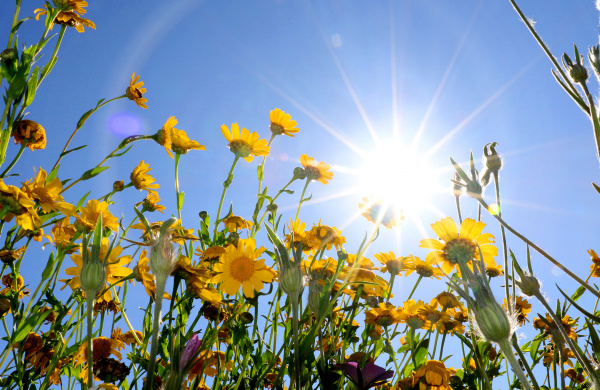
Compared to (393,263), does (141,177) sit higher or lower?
higher

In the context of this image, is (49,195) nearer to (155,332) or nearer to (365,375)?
(155,332)

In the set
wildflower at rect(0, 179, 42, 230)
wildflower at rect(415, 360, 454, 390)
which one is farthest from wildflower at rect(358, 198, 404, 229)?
wildflower at rect(0, 179, 42, 230)

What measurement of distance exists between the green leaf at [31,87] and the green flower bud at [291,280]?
4.27ft

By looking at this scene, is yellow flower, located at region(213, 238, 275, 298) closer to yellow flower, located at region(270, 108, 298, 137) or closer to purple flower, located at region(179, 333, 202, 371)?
purple flower, located at region(179, 333, 202, 371)

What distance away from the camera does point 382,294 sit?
2146mm

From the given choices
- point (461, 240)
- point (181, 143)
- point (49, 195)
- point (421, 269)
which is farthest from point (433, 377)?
point (181, 143)

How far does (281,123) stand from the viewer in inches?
109

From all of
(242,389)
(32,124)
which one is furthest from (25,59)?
(242,389)

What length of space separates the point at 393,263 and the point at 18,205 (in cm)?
179

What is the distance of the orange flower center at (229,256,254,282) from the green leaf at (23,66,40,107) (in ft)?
3.33

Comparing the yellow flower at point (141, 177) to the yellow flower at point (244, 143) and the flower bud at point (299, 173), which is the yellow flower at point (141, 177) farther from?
the flower bud at point (299, 173)

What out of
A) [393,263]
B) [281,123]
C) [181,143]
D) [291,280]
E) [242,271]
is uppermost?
[281,123]

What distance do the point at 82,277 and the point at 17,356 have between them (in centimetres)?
107

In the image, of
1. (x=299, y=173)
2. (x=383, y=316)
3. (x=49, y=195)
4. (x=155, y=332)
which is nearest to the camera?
(x=155, y=332)
